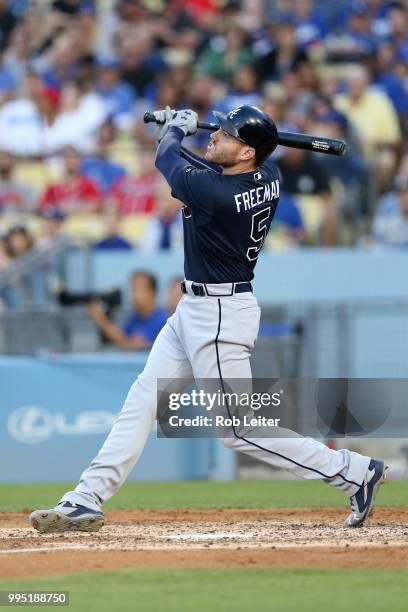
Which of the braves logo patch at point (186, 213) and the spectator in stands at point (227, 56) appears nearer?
the braves logo patch at point (186, 213)

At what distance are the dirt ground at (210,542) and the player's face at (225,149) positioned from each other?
6.41 feet

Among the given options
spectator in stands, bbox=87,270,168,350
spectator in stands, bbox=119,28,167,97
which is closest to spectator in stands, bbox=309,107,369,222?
spectator in stands, bbox=87,270,168,350

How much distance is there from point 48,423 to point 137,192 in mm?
4363

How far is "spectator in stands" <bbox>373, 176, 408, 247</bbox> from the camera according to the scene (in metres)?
14.0

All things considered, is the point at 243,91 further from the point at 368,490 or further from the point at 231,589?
the point at 231,589

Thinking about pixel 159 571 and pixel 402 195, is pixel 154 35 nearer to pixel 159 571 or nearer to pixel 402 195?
pixel 402 195

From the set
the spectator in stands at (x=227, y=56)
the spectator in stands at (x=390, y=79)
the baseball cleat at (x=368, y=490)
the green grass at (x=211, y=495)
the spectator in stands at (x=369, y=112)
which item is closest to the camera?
the baseball cleat at (x=368, y=490)

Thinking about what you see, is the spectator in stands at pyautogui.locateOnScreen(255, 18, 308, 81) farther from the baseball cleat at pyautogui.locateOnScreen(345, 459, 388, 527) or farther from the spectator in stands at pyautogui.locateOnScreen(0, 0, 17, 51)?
the baseball cleat at pyautogui.locateOnScreen(345, 459, 388, 527)

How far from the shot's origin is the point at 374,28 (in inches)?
680

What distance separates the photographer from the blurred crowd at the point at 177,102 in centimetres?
1420

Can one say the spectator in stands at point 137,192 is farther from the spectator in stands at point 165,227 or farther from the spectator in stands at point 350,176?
the spectator in stands at point 350,176

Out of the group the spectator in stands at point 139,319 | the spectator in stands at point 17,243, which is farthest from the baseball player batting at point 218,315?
the spectator in stands at point 17,243

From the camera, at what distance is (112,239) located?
548 inches

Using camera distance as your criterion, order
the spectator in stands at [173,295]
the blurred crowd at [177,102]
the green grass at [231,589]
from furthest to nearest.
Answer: the blurred crowd at [177,102], the spectator in stands at [173,295], the green grass at [231,589]
